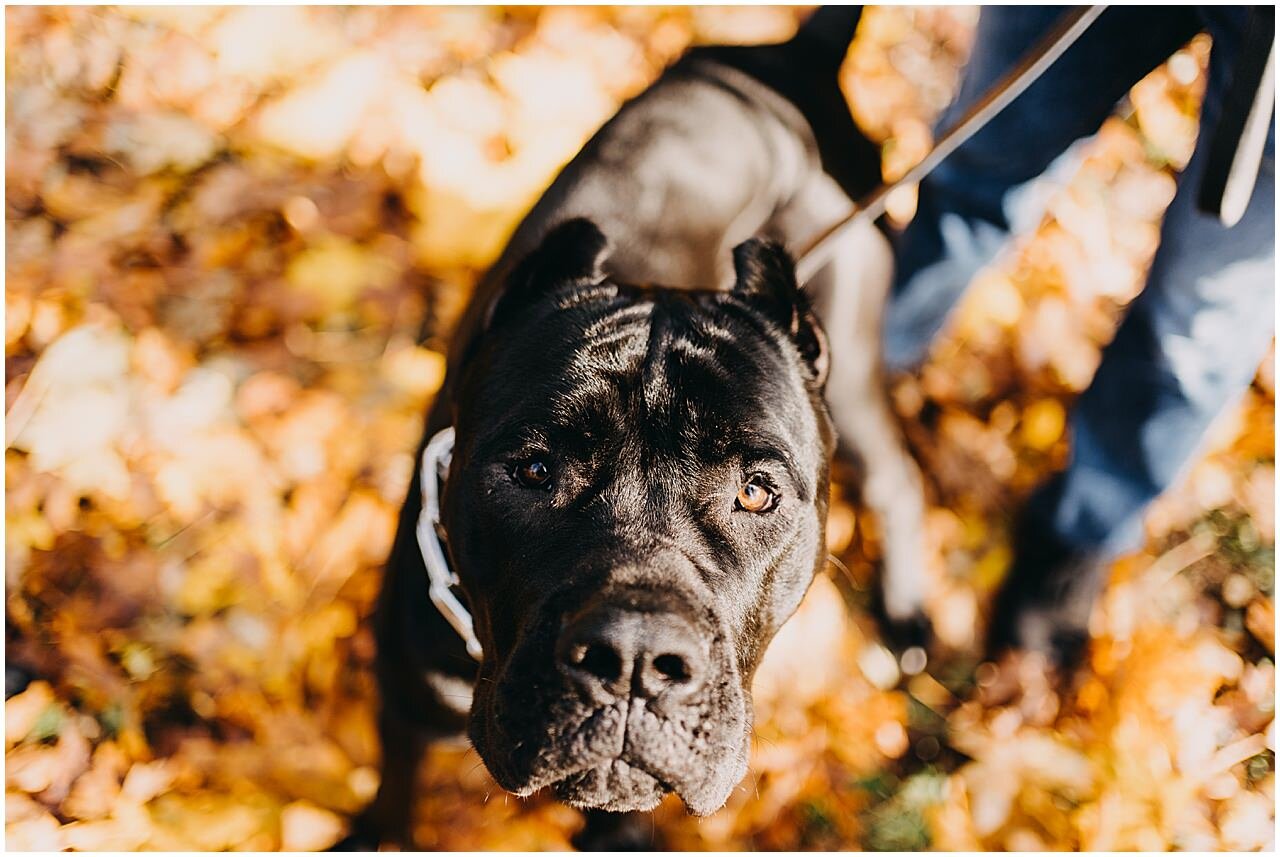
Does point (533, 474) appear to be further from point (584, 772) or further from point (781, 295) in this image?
point (781, 295)

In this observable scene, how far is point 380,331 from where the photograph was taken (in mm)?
3369

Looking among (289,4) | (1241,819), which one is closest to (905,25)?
(289,4)

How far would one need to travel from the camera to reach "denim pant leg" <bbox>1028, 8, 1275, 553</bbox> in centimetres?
208

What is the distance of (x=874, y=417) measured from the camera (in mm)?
3021

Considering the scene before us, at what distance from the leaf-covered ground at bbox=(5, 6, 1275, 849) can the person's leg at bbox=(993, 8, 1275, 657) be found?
185 millimetres

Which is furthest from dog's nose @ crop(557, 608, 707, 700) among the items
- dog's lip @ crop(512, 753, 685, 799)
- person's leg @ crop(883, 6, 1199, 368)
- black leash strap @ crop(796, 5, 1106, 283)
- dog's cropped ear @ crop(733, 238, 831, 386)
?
person's leg @ crop(883, 6, 1199, 368)

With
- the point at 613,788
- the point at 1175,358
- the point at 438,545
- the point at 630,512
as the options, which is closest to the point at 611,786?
the point at 613,788

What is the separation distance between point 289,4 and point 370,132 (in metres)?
0.73

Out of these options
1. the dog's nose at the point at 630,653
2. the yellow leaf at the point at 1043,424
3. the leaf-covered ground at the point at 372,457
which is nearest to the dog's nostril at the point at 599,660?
the dog's nose at the point at 630,653

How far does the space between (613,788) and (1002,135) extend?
1997 mm

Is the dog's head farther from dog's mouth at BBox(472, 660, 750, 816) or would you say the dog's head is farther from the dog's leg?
the dog's leg

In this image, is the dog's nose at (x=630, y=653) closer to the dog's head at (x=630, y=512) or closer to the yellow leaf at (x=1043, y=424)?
the dog's head at (x=630, y=512)

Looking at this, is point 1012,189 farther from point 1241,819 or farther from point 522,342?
point 1241,819

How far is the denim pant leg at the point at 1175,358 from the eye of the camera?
2.08m
